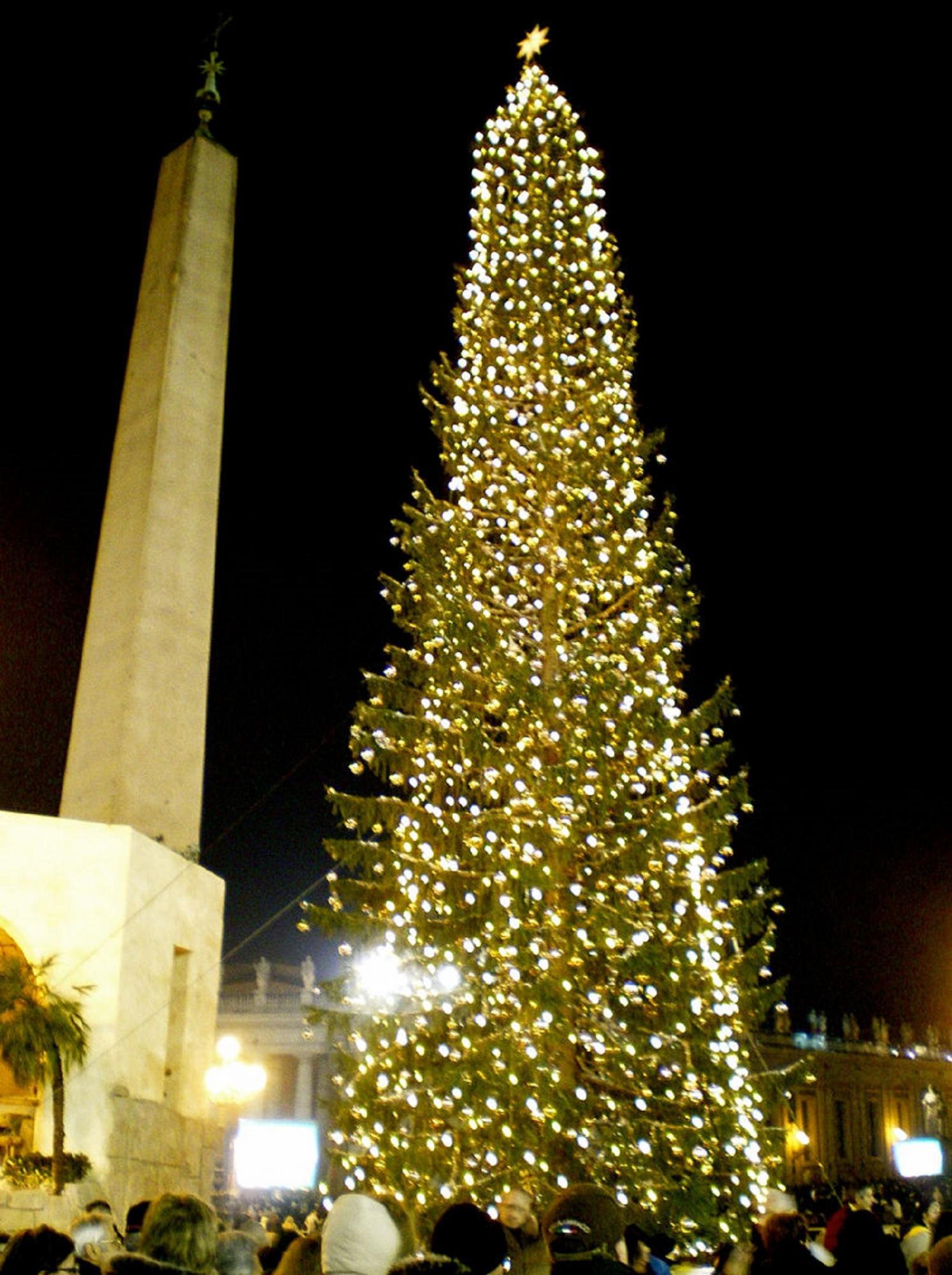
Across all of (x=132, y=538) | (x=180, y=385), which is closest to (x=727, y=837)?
(x=132, y=538)

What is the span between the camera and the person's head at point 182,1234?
3.19 m

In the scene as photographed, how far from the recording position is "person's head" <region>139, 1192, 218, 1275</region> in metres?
3.19

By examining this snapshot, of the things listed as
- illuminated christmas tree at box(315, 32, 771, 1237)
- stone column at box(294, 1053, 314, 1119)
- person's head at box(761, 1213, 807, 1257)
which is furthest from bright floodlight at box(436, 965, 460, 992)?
stone column at box(294, 1053, 314, 1119)

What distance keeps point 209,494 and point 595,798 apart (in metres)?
7.23

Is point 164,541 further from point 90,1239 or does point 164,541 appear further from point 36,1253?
point 36,1253

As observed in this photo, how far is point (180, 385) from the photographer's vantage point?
1555cm

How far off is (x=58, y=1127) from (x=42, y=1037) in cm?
84

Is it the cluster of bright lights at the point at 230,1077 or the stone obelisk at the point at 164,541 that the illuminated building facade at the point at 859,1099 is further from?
the stone obelisk at the point at 164,541

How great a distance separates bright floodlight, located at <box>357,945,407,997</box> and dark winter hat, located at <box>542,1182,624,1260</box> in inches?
308

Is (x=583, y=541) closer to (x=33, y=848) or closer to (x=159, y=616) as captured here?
(x=159, y=616)

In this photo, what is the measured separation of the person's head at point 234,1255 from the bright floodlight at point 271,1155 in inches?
287

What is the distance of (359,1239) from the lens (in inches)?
139

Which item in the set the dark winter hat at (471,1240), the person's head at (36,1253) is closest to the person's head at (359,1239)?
the dark winter hat at (471,1240)

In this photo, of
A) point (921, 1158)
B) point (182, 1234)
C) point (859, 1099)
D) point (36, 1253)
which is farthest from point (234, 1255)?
point (859, 1099)
